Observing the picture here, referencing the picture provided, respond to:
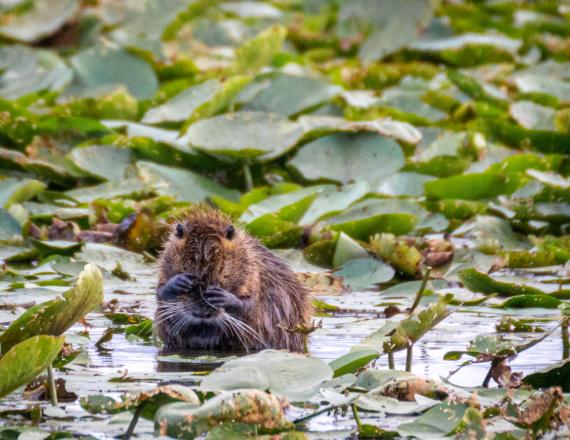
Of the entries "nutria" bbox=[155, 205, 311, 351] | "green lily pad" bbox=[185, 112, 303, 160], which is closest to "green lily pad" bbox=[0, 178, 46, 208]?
"green lily pad" bbox=[185, 112, 303, 160]

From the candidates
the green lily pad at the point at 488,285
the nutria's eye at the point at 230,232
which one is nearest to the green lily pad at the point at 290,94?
the green lily pad at the point at 488,285

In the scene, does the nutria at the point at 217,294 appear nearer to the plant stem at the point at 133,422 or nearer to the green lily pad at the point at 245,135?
the plant stem at the point at 133,422

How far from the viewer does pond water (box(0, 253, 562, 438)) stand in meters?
4.00

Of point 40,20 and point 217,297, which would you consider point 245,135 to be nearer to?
point 217,297

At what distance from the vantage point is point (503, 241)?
7.20 m

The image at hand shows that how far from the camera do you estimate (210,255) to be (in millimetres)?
5457

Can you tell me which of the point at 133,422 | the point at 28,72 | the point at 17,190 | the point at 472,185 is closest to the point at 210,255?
the point at 133,422

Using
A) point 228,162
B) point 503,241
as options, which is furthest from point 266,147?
point 503,241

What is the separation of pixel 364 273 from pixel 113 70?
13.1ft

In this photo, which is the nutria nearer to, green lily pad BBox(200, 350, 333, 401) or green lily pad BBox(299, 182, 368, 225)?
green lily pad BBox(200, 350, 333, 401)

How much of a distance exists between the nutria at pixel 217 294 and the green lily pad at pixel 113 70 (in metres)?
4.10

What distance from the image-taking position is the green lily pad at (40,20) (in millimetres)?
11773

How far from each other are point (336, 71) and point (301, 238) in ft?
13.3

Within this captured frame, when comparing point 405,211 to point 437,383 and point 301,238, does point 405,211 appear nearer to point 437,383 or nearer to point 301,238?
point 301,238
